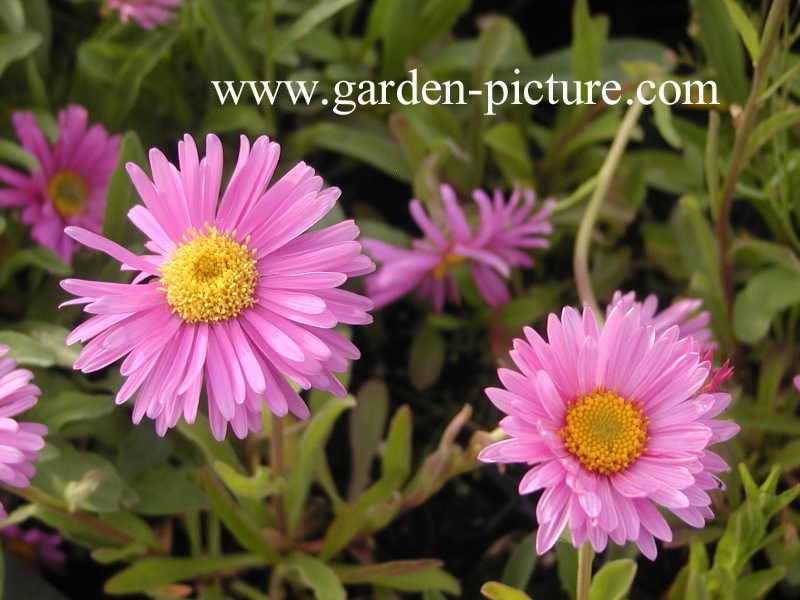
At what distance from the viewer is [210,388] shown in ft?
2.32

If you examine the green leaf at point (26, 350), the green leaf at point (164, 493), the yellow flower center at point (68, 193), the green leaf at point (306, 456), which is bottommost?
the green leaf at point (164, 493)

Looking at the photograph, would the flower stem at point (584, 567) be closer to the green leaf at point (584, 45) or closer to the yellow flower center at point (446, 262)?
the yellow flower center at point (446, 262)

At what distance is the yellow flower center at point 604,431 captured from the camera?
690 millimetres

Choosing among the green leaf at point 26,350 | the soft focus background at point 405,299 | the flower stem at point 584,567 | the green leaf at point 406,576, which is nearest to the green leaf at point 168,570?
the soft focus background at point 405,299

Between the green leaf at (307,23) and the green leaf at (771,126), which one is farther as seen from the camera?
the green leaf at (307,23)

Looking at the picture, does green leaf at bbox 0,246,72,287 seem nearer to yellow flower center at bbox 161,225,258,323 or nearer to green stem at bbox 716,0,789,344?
yellow flower center at bbox 161,225,258,323

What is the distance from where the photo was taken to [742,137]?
97 centimetres

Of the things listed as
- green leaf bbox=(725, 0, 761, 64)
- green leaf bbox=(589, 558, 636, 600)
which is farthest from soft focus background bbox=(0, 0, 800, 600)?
green leaf bbox=(589, 558, 636, 600)

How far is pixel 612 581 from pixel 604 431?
16 centimetres

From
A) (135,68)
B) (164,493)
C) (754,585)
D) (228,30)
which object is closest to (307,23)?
(228,30)

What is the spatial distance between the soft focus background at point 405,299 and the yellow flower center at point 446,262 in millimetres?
88

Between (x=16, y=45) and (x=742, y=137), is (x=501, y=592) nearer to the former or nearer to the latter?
(x=742, y=137)

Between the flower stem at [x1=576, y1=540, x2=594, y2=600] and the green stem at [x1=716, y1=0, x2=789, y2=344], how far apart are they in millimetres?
474

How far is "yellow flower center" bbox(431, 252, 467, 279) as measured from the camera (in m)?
1.19
